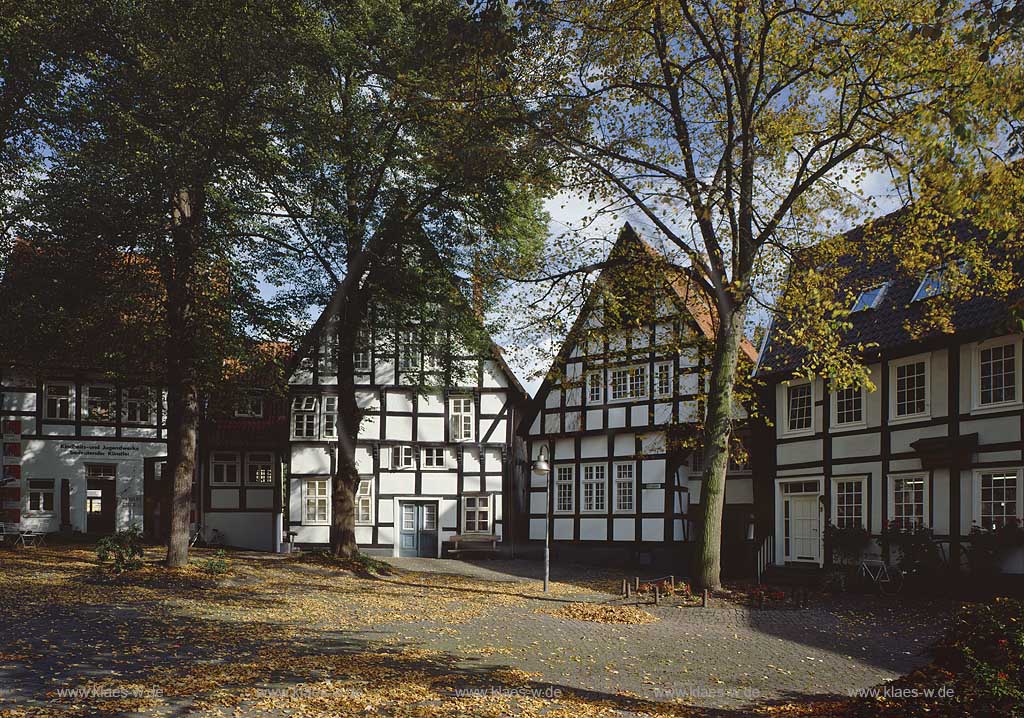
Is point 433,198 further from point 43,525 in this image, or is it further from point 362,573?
point 43,525

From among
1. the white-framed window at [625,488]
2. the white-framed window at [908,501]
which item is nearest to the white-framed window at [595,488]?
the white-framed window at [625,488]

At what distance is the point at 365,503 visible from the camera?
36094 millimetres

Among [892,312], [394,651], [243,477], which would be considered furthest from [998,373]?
[243,477]

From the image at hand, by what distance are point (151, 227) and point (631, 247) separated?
34.4 ft

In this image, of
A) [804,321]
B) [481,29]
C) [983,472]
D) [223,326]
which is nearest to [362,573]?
[223,326]

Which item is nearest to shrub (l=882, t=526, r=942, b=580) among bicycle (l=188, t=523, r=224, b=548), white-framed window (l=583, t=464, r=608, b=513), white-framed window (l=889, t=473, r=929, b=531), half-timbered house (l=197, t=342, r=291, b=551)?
white-framed window (l=889, t=473, r=929, b=531)

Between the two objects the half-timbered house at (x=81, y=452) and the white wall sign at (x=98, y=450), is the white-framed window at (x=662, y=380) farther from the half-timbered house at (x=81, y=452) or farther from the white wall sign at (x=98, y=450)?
the white wall sign at (x=98, y=450)

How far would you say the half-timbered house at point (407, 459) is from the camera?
1412 inches

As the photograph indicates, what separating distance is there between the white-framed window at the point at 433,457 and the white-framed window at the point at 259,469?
6816 millimetres

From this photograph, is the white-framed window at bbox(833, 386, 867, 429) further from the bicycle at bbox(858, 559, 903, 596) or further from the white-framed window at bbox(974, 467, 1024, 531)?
the white-framed window at bbox(974, 467, 1024, 531)

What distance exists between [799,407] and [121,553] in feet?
60.7

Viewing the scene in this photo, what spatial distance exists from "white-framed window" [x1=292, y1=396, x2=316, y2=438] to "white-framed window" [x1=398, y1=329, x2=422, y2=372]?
869 cm

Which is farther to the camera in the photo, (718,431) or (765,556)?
(765,556)

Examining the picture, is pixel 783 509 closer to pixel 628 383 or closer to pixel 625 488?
Answer: pixel 625 488
